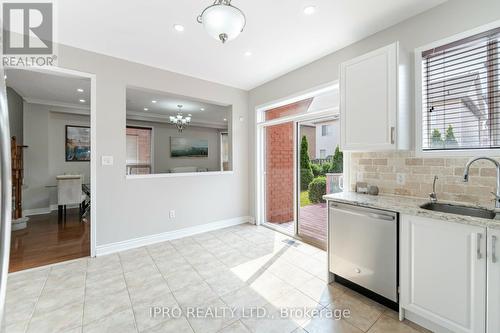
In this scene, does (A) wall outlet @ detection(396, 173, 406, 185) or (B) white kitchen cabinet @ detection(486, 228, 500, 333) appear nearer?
(B) white kitchen cabinet @ detection(486, 228, 500, 333)

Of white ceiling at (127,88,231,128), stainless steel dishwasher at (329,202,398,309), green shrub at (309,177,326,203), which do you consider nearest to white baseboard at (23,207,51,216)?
white ceiling at (127,88,231,128)

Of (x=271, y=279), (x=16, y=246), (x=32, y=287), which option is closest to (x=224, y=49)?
(x=271, y=279)

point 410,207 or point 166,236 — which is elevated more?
point 410,207

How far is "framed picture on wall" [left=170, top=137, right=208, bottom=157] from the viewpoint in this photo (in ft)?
24.8

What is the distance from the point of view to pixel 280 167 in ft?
13.6

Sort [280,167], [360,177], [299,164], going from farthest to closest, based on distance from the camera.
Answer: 1. [280,167]
2. [299,164]
3. [360,177]

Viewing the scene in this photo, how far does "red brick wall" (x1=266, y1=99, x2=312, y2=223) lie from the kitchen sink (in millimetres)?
2020

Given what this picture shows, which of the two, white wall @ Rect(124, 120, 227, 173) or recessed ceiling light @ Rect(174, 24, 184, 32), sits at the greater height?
recessed ceiling light @ Rect(174, 24, 184, 32)

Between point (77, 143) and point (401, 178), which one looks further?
point (77, 143)

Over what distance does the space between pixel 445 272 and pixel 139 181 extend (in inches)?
139

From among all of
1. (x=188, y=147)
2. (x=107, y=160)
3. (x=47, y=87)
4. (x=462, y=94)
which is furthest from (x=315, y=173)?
(x=188, y=147)

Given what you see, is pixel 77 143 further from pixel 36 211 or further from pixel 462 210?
pixel 462 210

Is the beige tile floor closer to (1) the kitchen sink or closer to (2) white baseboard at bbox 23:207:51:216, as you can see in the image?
(1) the kitchen sink

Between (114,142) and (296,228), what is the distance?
3019 mm
